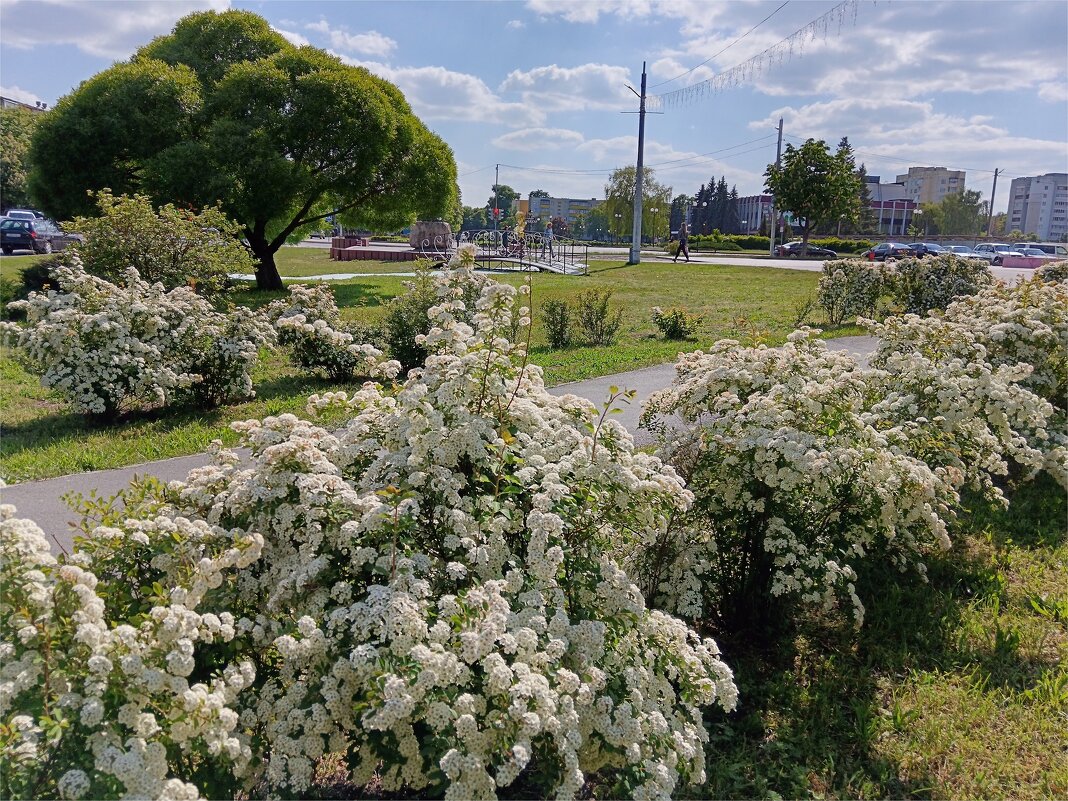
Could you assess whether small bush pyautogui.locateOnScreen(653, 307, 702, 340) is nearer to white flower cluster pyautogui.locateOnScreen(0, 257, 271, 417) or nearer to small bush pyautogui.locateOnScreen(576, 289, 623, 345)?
small bush pyautogui.locateOnScreen(576, 289, 623, 345)

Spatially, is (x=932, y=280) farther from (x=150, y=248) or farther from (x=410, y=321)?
(x=150, y=248)

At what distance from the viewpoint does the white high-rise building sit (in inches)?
3871

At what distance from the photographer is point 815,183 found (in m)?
34.3

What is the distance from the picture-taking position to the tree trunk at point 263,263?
57.0ft

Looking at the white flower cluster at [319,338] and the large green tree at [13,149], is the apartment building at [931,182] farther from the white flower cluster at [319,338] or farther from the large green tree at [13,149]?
the white flower cluster at [319,338]

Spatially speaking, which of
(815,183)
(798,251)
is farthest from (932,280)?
(798,251)

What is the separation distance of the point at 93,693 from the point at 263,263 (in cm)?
1719

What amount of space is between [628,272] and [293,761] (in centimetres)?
2502

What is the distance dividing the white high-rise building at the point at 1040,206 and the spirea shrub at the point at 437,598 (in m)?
114

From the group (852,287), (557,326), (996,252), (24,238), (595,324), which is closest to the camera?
(557,326)

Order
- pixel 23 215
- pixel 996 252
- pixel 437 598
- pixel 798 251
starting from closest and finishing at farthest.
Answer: pixel 437 598 → pixel 23 215 → pixel 996 252 → pixel 798 251

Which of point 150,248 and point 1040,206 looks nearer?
point 150,248

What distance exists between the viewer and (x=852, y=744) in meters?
2.90

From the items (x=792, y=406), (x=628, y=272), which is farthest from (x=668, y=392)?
(x=628, y=272)
